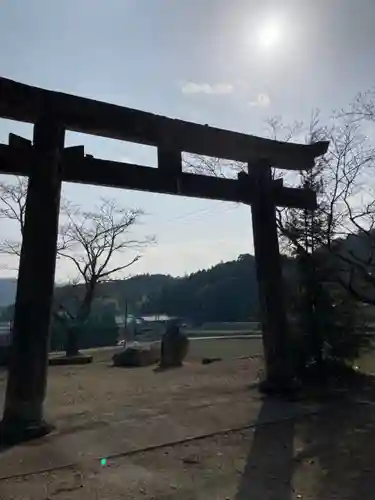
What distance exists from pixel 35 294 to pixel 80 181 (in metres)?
1.48

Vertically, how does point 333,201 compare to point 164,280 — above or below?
below

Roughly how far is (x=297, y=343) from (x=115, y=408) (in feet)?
13.1

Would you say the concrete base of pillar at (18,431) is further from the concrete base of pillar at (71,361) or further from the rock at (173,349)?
the concrete base of pillar at (71,361)

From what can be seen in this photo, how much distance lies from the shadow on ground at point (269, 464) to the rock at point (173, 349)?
8.34 metres

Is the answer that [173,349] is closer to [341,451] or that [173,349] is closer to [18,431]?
[18,431]

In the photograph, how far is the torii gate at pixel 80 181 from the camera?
539 centimetres

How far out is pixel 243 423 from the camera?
5.89 meters

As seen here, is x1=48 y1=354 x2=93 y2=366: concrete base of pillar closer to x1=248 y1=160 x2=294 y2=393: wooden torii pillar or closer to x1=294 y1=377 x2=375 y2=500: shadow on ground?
x1=248 y1=160 x2=294 y2=393: wooden torii pillar

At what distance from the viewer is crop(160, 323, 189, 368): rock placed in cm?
1427

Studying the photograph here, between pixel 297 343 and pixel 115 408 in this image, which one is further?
pixel 297 343

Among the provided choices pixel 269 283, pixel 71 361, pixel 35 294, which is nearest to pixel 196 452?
pixel 35 294

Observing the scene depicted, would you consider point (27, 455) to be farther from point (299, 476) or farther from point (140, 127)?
point (140, 127)

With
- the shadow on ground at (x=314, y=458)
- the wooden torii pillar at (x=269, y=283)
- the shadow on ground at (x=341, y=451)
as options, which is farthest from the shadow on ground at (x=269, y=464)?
the wooden torii pillar at (x=269, y=283)

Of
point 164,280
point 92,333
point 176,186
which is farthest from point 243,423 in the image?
point 164,280
